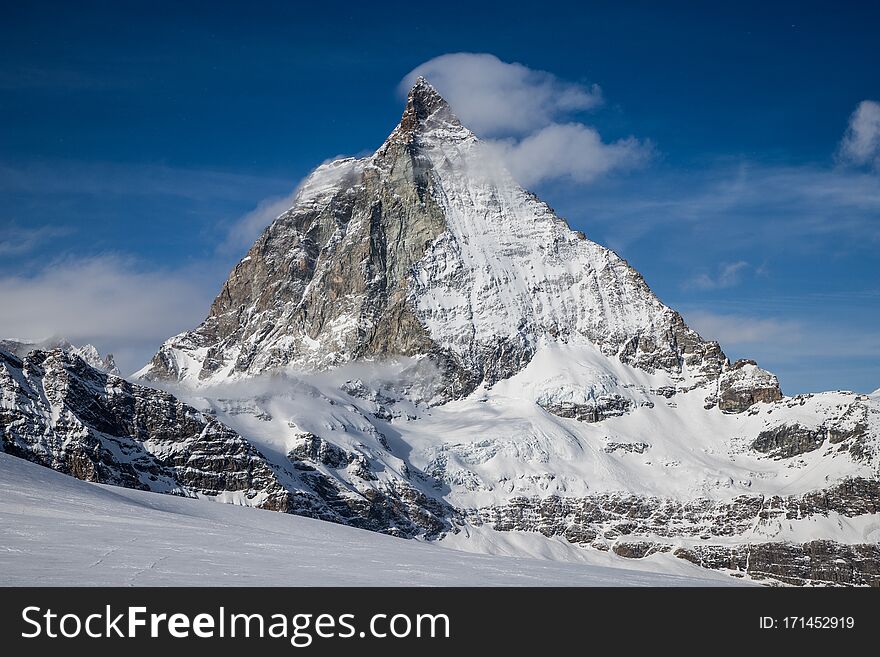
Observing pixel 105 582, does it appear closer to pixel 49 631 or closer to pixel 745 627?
pixel 49 631

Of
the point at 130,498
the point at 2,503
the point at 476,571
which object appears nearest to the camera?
the point at 476,571

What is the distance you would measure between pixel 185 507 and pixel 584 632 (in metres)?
39.6

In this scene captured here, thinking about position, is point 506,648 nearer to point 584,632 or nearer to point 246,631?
point 584,632

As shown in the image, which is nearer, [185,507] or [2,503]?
[2,503]

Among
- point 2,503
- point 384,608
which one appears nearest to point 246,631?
point 384,608

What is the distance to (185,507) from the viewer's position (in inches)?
2472

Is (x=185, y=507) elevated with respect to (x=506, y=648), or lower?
elevated

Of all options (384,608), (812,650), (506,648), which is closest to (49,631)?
(384,608)

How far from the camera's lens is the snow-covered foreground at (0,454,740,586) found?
107 feet

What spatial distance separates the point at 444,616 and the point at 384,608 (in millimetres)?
1723

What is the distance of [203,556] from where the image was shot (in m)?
37.9

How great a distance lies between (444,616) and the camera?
28469mm

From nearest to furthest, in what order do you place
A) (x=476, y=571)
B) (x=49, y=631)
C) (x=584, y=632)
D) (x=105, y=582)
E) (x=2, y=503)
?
(x=49, y=631) → (x=584, y=632) → (x=105, y=582) → (x=476, y=571) → (x=2, y=503)

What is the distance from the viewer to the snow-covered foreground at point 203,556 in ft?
107
